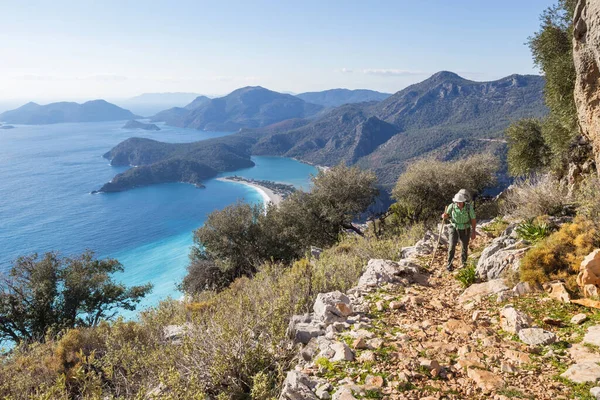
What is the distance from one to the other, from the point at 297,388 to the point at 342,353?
83 centimetres

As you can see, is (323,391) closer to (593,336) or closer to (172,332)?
(593,336)

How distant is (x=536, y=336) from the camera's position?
4156mm

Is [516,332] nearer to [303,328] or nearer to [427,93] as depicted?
[303,328]

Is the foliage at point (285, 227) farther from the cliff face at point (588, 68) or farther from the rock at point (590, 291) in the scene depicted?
the rock at point (590, 291)

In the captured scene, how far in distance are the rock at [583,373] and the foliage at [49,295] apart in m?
17.2

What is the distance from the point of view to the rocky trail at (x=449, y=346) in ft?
11.1

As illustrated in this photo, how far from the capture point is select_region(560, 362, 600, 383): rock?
323 cm

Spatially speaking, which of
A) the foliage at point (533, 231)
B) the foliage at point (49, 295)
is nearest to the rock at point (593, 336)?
the foliage at point (533, 231)

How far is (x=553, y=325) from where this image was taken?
4457 mm

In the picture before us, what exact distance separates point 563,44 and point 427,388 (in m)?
18.0

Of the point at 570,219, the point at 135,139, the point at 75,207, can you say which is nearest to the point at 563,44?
the point at 570,219

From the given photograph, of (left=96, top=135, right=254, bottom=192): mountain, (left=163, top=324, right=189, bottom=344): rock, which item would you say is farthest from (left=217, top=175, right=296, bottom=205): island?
(left=163, top=324, right=189, bottom=344): rock

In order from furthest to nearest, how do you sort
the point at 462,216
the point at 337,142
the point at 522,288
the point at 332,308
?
the point at 337,142 → the point at 462,216 → the point at 522,288 → the point at 332,308

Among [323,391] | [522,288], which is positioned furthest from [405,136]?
[323,391]
